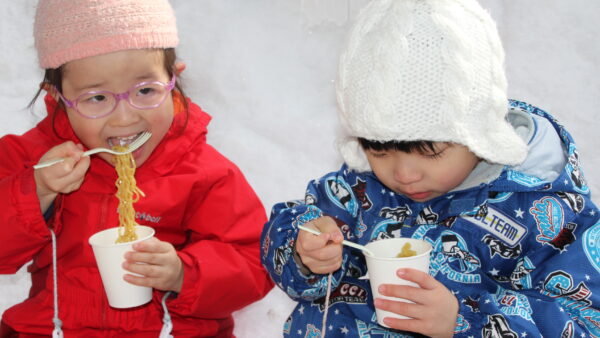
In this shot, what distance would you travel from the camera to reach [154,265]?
1.90m

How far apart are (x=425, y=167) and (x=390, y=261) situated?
0.88 feet

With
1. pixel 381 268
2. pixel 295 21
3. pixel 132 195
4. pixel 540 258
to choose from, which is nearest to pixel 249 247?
pixel 132 195

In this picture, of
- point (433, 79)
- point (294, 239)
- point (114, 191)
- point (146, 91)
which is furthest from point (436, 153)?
point (114, 191)

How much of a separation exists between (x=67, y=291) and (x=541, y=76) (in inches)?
75.6

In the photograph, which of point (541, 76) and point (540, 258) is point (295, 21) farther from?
point (540, 258)

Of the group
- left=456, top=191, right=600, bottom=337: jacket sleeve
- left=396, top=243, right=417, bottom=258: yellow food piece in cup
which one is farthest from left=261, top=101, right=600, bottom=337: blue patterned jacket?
left=396, top=243, right=417, bottom=258: yellow food piece in cup

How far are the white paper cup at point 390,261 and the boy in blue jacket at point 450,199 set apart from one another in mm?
19

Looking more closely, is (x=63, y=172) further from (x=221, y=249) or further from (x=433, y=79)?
(x=433, y=79)

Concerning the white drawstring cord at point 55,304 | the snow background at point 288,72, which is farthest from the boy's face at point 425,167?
the snow background at point 288,72

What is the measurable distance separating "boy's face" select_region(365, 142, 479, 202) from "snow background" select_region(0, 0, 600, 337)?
1.13 meters

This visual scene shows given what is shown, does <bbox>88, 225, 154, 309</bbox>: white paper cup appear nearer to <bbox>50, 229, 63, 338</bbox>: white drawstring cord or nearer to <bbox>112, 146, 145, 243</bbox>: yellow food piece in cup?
<bbox>112, 146, 145, 243</bbox>: yellow food piece in cup

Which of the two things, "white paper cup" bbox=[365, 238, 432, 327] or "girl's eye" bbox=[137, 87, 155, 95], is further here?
"girl's eye" bbox=[137, 87, 155, 95]

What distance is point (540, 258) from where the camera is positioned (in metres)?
1.75

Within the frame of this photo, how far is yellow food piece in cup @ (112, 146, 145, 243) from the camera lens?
191 cm
